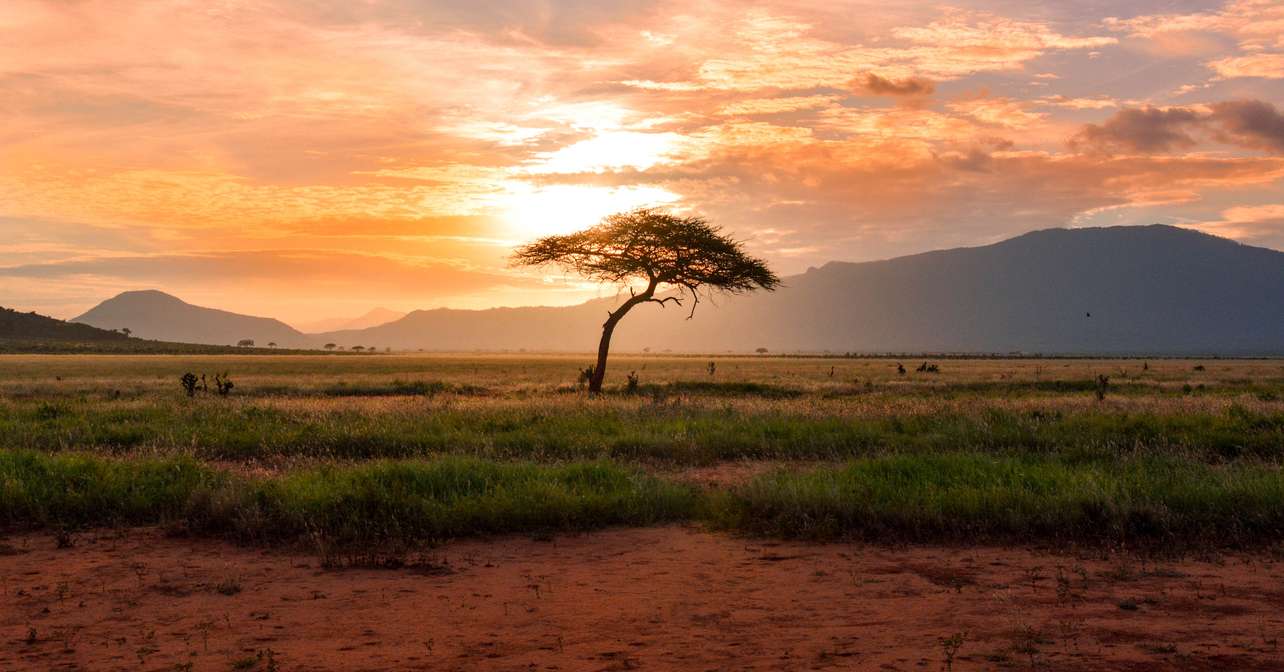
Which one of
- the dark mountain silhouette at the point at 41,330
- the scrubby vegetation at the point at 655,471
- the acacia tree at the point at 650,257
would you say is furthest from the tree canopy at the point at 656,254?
the dark mountain silhouette at the point at 41,330

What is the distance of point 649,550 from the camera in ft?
35.7

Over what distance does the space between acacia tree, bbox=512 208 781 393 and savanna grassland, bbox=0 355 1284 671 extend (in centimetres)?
1868

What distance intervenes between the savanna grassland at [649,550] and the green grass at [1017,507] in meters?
0.04

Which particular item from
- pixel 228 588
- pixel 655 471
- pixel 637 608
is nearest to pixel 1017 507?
pixel 637 608

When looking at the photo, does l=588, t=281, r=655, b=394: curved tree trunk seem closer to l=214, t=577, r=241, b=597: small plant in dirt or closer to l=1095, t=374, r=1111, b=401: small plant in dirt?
l=1095, t=374, r=1111, b=401: small plant in dirt

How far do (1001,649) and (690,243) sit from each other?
103ft

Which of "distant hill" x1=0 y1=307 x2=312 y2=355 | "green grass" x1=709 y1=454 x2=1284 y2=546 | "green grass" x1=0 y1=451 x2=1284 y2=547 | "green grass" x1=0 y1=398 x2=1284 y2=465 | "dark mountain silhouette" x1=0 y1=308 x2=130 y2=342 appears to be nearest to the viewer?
"green grass" x1=709 y1=454 x2=1284 y2=546

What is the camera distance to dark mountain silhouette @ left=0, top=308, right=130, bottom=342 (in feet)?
531

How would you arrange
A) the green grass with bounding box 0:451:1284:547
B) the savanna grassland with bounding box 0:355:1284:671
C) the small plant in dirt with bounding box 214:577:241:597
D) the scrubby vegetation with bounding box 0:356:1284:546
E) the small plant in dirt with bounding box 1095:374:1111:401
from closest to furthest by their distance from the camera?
the savanna grassland with bounding box 0:355:1284:671
the small plant in dirt with bounding box 214:577:241:597
the green grass with bounding box 0:451:1284:547
the scrubby vegetation with bounding box 0:356:1284:546
the small plant in dirt with bounding box 1095:374:1111:401

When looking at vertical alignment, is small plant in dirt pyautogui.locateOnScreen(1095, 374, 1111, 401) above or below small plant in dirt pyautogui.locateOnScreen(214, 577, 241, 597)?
above

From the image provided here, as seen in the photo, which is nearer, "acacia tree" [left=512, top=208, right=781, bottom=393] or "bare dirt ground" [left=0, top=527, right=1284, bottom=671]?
"bare dirt ground" [left=0, top=527, right=1284, bottom=671]

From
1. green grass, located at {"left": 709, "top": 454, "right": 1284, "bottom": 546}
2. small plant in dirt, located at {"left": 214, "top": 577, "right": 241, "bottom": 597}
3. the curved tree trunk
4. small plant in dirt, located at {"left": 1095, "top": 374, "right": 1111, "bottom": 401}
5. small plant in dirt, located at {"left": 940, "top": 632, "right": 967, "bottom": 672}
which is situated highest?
the curved tree trunk

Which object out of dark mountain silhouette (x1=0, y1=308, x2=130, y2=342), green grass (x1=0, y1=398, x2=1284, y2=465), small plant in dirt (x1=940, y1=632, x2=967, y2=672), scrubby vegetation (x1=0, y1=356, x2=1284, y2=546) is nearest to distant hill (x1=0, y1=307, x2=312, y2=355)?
dark mountain silhouette (x1=0, y1=308, x2=130, y2=342)

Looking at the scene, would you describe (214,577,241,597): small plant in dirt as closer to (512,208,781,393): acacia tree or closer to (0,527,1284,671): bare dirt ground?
(0,527,1284,671): bare dirt ground
